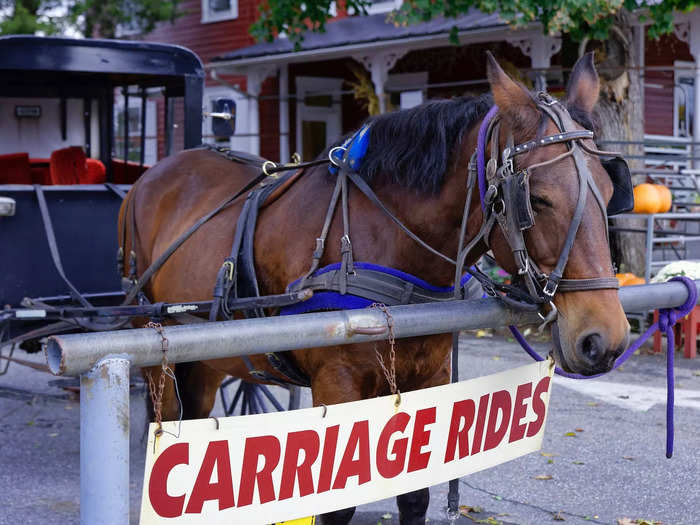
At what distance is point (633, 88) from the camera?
10.6 meters

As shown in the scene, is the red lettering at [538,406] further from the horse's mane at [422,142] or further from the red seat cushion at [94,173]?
the red seat cushion at [94,173]

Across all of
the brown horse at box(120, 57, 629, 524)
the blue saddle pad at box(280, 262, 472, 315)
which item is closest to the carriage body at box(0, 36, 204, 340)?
the brown horse at box(120, 57, 629, 524)

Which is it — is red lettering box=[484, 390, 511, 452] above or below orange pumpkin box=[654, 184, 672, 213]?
below

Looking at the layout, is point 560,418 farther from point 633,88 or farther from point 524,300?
point 633,88

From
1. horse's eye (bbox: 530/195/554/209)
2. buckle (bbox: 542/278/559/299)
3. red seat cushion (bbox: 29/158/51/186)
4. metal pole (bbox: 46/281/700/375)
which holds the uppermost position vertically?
horse's eye (bbox: 530/195/554/209)

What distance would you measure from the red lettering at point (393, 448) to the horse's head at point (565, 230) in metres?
0.50

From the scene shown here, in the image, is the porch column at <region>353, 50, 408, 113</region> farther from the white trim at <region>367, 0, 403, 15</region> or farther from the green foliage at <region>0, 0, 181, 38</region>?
the green foliage at <region>0, 0, 181, 38</region>

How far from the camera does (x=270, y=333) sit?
2.05m

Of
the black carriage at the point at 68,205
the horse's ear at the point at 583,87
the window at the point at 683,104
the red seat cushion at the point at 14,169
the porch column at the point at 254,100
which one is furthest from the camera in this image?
the porch column at the point at 254,100

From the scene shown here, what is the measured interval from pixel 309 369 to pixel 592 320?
1114mm

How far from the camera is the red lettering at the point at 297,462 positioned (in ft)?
6.79

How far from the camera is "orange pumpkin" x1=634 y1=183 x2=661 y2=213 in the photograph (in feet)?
31.7

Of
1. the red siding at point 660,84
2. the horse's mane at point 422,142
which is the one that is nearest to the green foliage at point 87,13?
the red siding at point 660,84

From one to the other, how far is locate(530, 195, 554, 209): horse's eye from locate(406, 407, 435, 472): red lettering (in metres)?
0.65
